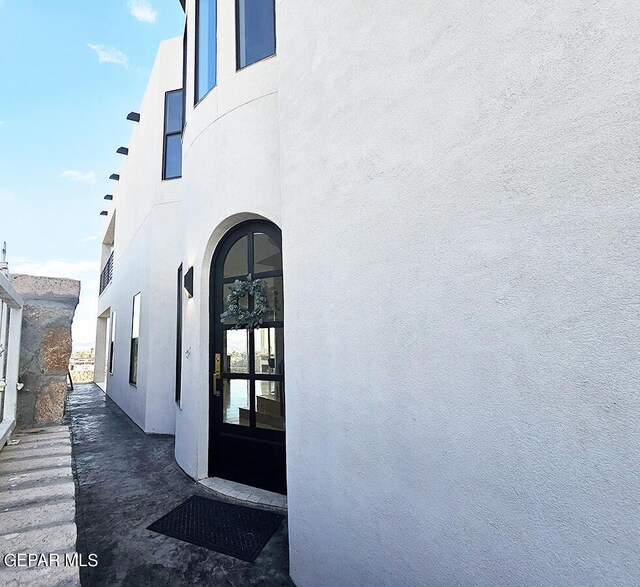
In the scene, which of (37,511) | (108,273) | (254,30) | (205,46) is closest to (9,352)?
(37,511)

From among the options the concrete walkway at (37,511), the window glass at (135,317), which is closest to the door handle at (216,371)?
the concrete walkway at (37,511)

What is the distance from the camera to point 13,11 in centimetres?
575

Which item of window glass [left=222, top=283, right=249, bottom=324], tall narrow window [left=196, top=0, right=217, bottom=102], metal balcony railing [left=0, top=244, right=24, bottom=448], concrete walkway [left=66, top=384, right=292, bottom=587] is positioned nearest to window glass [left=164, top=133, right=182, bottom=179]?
tall narrow window [left=196, top=0, right=217, bottom=102]

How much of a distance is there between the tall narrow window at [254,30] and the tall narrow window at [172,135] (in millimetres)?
3503

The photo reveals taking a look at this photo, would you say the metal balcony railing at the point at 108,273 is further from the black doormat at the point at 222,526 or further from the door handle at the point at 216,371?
the black doormat at the point at 222,526

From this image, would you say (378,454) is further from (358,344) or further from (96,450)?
(96,450)

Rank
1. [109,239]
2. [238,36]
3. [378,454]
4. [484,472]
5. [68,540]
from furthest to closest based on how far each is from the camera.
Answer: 1. [109,239]
2. [238,36]
3. [378,454]
4. [484,472]
5. [68,540]

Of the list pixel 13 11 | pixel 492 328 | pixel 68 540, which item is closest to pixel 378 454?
pixel 492 328

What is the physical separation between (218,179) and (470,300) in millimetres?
3232

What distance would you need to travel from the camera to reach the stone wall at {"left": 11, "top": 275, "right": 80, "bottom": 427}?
2.40m

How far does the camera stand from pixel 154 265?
6457 mm

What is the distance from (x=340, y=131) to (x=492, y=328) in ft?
4.84

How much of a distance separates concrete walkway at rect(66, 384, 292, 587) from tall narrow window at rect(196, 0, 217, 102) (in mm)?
4694

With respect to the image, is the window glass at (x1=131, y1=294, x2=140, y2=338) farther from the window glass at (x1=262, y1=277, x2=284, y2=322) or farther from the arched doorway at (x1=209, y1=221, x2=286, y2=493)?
the window glass at (x1=262, y1=277, x2=284, y2=322)
